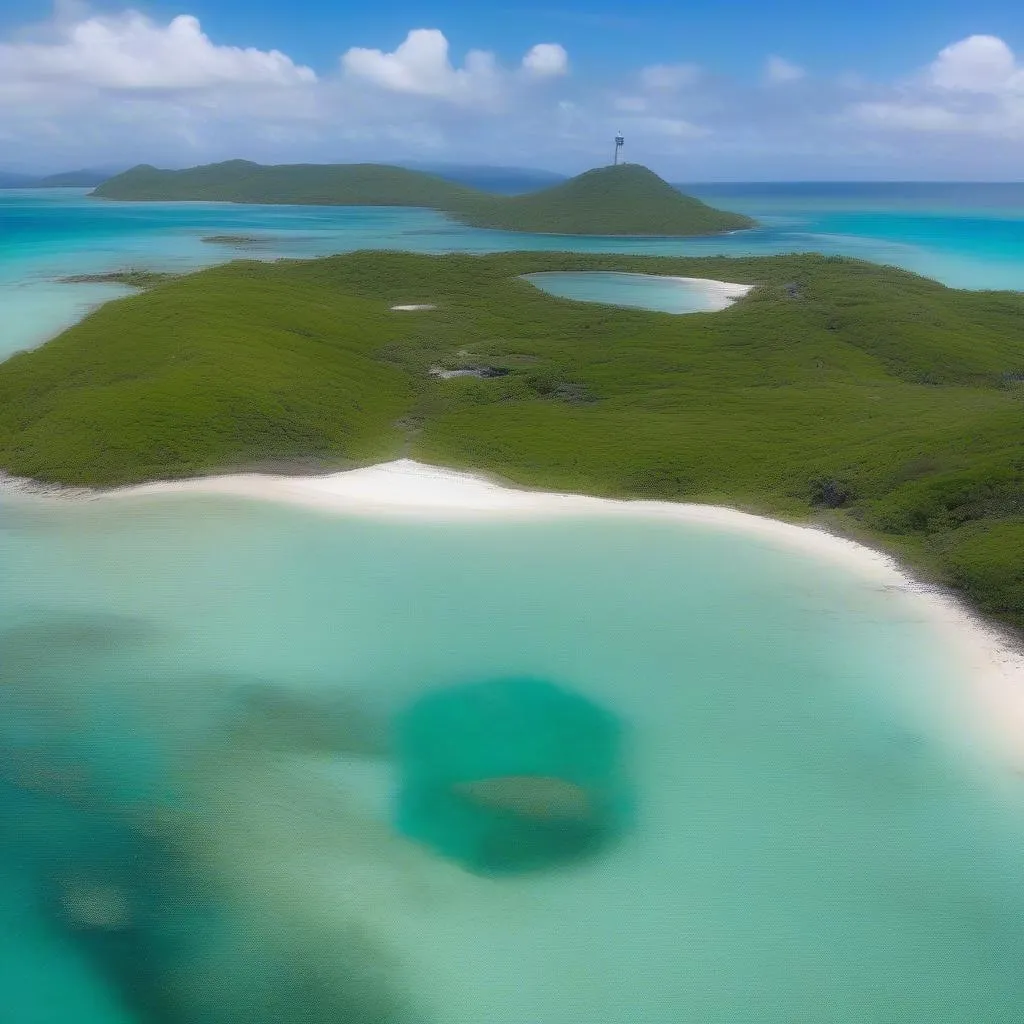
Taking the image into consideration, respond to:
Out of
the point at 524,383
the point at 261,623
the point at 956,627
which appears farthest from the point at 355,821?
the point at 524,383

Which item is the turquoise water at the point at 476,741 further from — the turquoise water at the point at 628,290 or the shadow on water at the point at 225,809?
the turquoise water at the point at 628,290

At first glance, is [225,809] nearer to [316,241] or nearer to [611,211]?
[316,241]

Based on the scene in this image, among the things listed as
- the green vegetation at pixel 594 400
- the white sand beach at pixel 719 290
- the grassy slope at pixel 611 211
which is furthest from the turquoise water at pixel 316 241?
the white sand beach at pixel 719 290

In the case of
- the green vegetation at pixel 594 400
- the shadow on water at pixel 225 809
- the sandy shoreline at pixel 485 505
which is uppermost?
the green vegetation at pixel 594 400

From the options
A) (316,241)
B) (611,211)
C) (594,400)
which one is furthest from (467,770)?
(611,211)

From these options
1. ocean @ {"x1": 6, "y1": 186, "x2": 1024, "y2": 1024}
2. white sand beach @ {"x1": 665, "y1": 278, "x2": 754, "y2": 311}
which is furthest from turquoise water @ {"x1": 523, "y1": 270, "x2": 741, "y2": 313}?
ocean @ {"x1": 6, "y1": 186, "x2": 1024, "y2": 1024}

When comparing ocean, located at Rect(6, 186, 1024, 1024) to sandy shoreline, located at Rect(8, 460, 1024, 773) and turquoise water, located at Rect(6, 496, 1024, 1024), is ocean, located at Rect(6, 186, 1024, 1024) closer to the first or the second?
turquoise water, located at Rect(6, 496, 1024, 1024)
